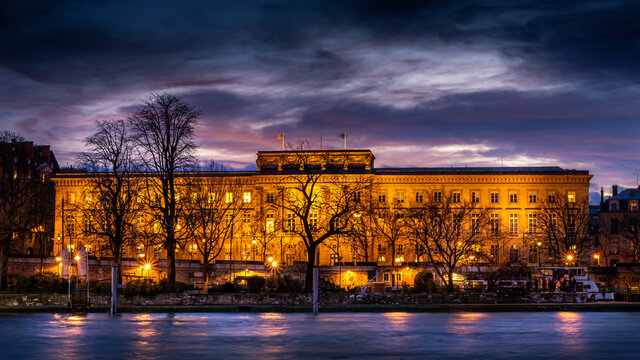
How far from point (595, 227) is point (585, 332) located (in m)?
109

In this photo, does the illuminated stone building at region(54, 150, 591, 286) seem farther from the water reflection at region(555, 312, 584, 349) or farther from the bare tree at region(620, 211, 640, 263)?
the water reflection at region(555, 312, 584, 349)

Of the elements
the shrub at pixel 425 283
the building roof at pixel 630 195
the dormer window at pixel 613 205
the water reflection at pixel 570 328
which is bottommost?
the water reflection at pixel 570 328

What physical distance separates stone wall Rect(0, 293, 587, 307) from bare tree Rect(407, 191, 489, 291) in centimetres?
2319

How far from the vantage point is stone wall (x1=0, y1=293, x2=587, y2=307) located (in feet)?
199

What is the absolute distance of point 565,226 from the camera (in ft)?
381

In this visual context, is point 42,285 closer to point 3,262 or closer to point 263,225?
point 3,262

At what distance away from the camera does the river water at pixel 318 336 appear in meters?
33.1

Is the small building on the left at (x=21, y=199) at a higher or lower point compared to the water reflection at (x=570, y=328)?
higher

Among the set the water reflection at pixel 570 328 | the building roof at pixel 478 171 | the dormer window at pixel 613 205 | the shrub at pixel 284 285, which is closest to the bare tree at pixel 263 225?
the building roof at pixel 478 171

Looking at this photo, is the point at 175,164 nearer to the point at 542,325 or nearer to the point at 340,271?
the point at 542,325

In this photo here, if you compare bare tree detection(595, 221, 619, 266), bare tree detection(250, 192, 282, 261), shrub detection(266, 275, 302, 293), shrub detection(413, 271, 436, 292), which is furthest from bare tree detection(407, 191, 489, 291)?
shrub detection(266, 275, 302, 293)

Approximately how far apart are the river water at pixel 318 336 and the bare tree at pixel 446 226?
Result: 39.7m

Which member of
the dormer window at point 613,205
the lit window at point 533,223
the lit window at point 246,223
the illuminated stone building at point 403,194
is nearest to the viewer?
the illuminated stone building at point 403,194

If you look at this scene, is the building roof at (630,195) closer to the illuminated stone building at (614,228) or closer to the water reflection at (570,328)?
the illuminated stone building at (614,228)
